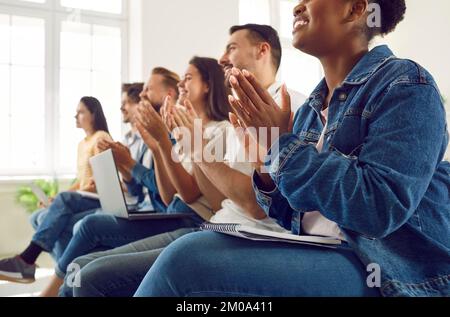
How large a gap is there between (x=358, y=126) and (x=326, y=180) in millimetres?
109

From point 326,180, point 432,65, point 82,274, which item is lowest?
Result: point 82,274

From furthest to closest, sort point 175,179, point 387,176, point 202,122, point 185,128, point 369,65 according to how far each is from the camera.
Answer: point 202,122
point 175,179
point 185,128
point 369,65
point 387,176

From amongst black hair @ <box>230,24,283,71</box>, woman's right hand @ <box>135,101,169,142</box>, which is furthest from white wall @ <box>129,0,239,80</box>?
woman's right hand @ <box>135,101,169,142</box>

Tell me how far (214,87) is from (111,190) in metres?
0.40

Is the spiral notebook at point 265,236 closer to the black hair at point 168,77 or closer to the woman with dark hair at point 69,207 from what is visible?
the woman with dark hair at point 69,207

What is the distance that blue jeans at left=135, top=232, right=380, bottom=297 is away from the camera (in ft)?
1.65

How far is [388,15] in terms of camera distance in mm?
720

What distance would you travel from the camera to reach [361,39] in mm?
703

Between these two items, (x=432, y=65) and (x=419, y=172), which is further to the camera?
A: (x=432, y=65)

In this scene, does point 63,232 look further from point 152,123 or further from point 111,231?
point 152,123

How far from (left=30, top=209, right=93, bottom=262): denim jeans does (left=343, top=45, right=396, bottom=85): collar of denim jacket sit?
1045mm

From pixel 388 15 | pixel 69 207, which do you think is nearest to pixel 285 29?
pixel 388 15
